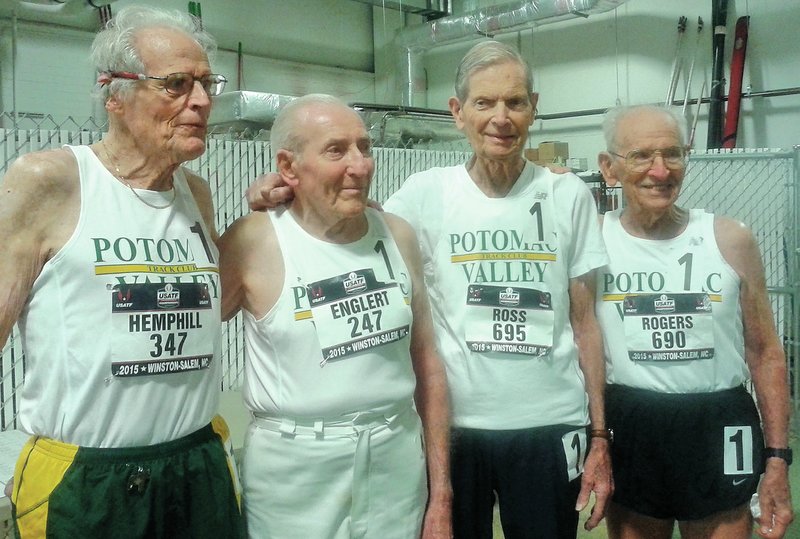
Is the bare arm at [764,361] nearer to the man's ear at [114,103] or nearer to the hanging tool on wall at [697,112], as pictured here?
the man's ear at [114,103]

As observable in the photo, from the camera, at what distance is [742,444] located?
170 centimetres

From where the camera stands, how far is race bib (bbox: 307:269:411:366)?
1.42 meters

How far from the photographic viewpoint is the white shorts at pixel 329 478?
1425mm

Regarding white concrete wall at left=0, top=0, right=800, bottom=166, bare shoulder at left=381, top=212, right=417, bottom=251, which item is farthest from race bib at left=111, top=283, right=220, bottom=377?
white concrete wall at left=0, top=0, right=800, bottom=166

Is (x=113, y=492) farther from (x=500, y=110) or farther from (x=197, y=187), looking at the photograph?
(x=500, y=110)

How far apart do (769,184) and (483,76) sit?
286 centimetres

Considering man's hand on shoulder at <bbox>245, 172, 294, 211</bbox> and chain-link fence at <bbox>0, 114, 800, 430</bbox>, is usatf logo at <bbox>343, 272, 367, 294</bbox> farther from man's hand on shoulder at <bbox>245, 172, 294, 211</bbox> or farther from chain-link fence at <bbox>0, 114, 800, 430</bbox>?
chain-link fence at <bbox>0, 114, 800, 430</bbox>

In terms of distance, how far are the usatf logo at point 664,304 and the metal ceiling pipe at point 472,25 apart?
378 centimetres

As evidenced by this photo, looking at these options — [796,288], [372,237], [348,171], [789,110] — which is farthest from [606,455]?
[789,110]

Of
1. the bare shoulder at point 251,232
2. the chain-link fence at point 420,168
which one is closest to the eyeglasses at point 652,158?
the bare shoulder at point 251,232

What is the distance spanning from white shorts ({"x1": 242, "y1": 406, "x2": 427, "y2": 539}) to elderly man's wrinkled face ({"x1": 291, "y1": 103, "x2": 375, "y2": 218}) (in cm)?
45

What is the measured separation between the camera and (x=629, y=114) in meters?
1.84

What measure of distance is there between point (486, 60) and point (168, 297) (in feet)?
3.03

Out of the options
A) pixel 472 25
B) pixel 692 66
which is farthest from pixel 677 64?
pixel 472 25
